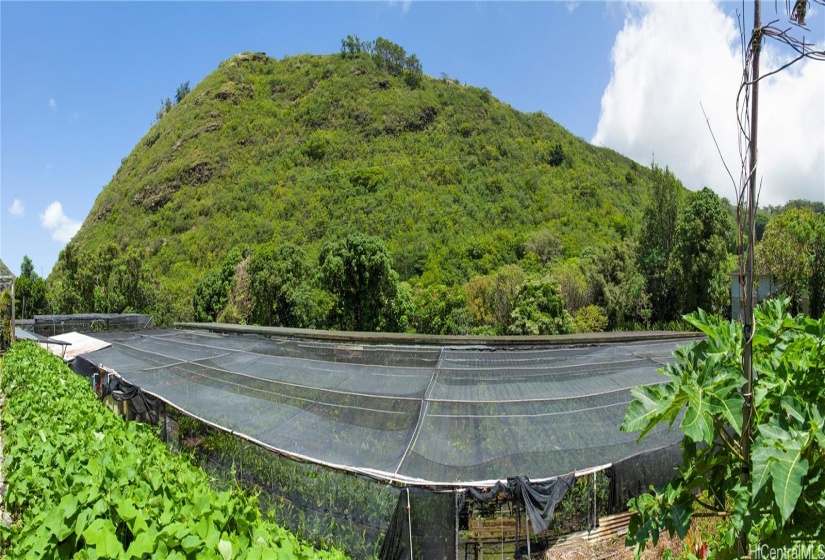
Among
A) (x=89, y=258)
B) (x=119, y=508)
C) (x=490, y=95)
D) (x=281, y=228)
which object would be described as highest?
(x=490, y=95)

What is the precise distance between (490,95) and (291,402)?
59059 mm

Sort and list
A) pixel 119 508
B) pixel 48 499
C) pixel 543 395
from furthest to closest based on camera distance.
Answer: pixel 543 395, pixel 48 499, pixel 119 508

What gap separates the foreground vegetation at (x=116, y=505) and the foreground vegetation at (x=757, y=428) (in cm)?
144

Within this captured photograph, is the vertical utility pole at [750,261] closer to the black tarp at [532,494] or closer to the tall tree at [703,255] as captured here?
the black tarp at [532,494]

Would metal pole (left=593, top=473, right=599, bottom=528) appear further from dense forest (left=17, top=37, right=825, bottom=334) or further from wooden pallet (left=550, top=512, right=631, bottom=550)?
dense forest (left=17, top=37, right=825, bottom=334)

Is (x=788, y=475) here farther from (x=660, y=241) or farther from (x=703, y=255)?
(x=660, y=241)

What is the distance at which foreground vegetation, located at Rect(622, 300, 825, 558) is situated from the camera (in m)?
1.23

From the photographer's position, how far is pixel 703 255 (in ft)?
62.7

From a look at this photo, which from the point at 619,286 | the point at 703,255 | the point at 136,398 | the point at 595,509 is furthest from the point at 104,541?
the point at 619,286

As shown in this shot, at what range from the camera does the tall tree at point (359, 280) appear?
62.4 ft

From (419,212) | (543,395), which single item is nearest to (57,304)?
(419,212)

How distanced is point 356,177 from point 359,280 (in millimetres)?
27701

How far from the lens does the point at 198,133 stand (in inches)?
2210

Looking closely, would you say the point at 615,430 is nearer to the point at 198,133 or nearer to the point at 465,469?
the point at 465,469
